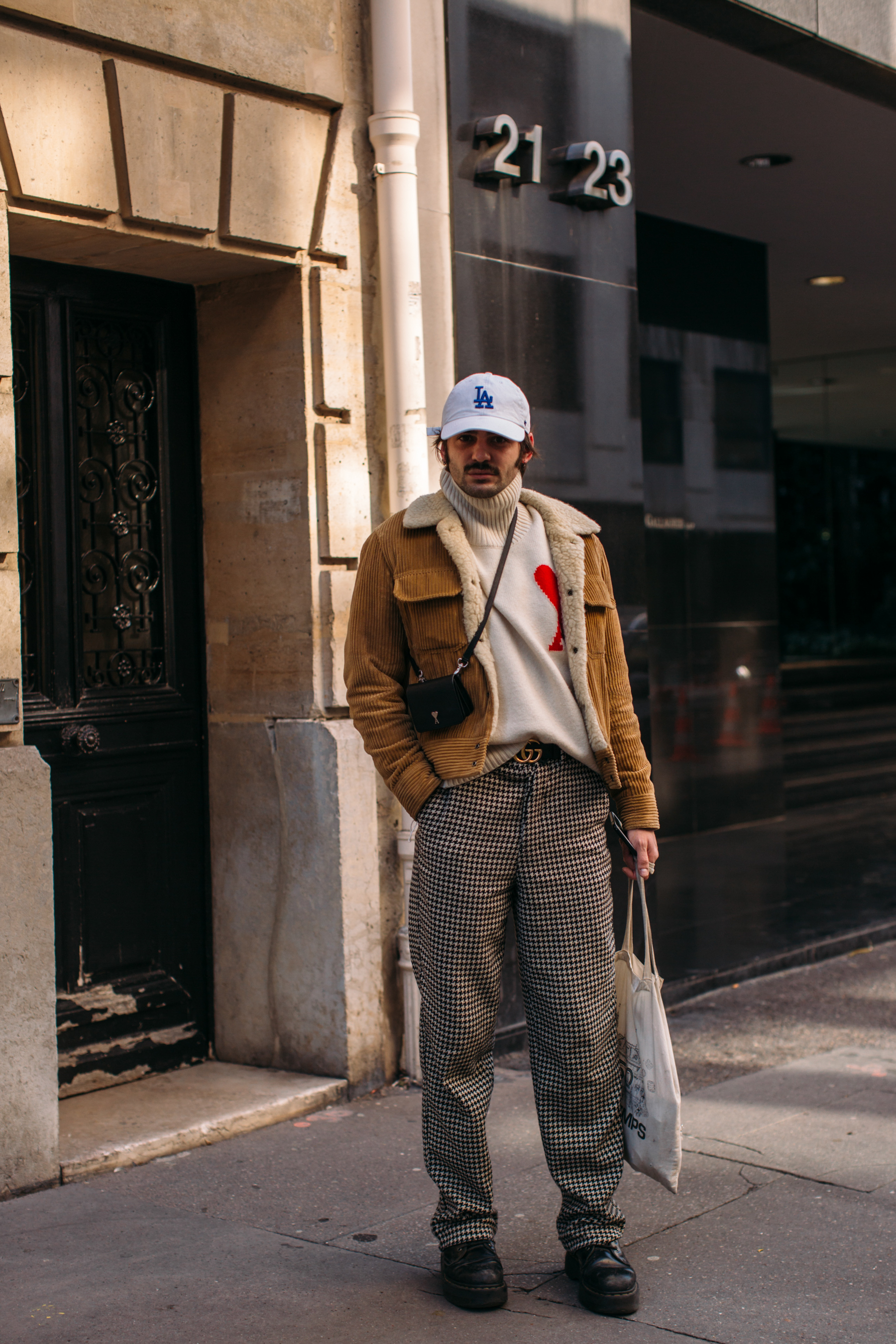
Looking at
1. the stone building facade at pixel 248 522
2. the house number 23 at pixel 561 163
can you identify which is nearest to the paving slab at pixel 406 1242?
the stone building facade at pixel 248 522

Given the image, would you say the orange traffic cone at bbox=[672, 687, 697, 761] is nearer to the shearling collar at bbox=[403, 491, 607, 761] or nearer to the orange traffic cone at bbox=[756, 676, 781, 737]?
the orange traffic cone at bbox=[756, 676, 781, 737]

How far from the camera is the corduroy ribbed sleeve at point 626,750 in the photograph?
3682 mm

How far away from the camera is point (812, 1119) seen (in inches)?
192

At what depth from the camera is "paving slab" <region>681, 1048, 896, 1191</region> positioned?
443cm

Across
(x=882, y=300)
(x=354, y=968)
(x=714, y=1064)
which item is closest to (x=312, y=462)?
(x=354, y=968)

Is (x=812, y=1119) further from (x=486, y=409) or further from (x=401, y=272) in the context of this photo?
(x=401, y=272)

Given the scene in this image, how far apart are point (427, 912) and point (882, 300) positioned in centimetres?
1247

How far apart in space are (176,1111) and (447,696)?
2.12 metres

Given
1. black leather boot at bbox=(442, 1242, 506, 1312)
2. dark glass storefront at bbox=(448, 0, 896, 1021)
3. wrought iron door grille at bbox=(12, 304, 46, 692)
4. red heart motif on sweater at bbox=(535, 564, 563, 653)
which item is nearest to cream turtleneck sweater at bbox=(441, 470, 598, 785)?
red heart motif on sweater at bbox=(535, 564, 563, 653)

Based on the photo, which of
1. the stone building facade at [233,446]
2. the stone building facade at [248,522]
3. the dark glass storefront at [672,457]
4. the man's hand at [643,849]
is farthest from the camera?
the dark glass storefront at [672,457]

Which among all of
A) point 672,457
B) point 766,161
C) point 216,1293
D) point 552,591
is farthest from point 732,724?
A: point 216,1293

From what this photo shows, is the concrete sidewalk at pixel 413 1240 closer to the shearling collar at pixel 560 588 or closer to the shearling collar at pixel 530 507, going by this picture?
the shearling collar at pixel 560 588

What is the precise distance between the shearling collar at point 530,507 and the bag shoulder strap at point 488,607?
11 centimetres

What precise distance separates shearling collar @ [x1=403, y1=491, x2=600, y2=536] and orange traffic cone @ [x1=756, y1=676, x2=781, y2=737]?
836 centimetres
